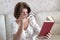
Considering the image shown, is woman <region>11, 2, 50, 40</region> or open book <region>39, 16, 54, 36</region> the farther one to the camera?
woman <region>11, 2, 50, 40</region>

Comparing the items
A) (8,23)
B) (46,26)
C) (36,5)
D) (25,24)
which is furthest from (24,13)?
(36,5)

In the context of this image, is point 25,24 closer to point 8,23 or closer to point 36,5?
point 8,23

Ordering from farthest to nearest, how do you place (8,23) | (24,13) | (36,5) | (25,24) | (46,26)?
(36,5) < (8,23) < (25,24) < (24,13) < (46,26)

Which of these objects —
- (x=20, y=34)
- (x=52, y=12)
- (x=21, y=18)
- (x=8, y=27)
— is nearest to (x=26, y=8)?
(x=21, y=18)

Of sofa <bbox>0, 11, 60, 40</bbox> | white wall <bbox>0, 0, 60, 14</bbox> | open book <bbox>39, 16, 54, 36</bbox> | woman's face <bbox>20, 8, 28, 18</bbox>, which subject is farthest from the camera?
white wall <bbox>0, 0, 60, 14</bbox>

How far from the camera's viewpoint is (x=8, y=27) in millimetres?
2164

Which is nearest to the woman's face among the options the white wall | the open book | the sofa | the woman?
the woman

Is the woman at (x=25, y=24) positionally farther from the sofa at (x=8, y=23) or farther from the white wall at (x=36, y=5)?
the white wall at (x=36, y=5)

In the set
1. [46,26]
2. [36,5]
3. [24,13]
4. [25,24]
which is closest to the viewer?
[46,26]

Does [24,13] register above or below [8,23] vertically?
above

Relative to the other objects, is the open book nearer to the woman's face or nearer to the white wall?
the woman's face

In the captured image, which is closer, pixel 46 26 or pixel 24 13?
pixel 46 26

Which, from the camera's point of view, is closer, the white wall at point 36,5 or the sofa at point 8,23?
the sofa at point 8,23

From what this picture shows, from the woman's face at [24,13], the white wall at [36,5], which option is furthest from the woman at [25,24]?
the white wall at [36,5]
